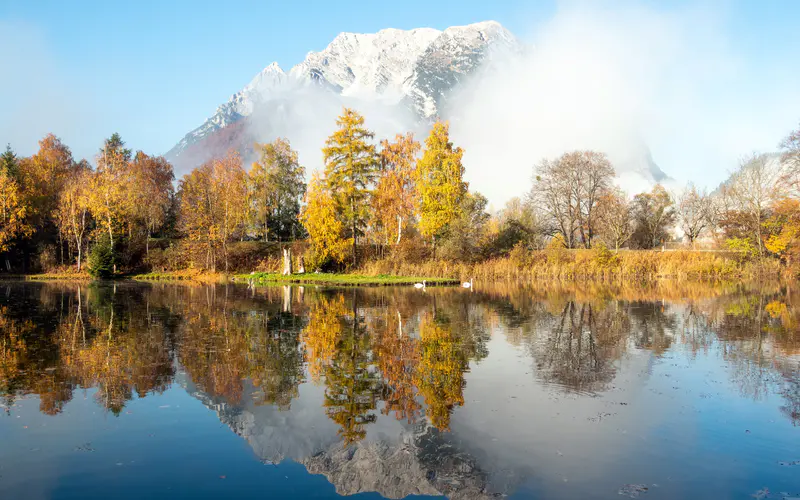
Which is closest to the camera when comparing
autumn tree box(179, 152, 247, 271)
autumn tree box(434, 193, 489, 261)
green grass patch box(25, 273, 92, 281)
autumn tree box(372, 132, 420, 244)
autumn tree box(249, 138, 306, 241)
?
autumn tree box(434, 193, 489, 261)

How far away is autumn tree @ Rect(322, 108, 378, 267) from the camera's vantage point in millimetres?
45906

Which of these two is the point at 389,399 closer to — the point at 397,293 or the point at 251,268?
the point at 397,293

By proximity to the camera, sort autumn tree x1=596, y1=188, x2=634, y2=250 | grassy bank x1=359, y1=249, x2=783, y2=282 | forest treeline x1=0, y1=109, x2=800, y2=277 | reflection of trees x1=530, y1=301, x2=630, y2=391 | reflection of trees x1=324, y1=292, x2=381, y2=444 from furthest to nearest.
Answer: autumn tree x1=596, y1=188, x2=634, y2=250, forest treeline x1=0, y1=109, x2=800, y2=277, grassy bank x1=359, y1=249, x2=783, y2=282, reflection of trees x1=530, y1=301, x2=630, y2=391, reflection of trees x1=324, y1=292, x2=381, y2=444

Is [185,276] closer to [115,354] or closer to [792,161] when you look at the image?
[115,354]

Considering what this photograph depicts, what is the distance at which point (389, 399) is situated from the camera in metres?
10.0

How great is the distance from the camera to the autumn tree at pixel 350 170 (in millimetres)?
45906

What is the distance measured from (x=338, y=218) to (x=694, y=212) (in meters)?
47.9

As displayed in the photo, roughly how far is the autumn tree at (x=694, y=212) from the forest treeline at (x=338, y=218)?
8211mm

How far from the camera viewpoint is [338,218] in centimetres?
4606

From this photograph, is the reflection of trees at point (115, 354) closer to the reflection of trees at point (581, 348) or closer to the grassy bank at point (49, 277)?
the reflection of trees at point (581, 348)

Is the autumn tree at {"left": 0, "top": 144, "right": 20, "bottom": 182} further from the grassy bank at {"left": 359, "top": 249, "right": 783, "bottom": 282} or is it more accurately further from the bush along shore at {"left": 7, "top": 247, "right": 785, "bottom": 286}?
the grassy bank at {"left": 359, "top": 249, "right": 783, "bottom": 282}

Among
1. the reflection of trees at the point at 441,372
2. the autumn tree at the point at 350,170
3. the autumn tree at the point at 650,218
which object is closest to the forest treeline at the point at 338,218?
the autumn tree at the point at 350,170

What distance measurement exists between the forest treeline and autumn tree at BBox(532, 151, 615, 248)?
448 millimetres

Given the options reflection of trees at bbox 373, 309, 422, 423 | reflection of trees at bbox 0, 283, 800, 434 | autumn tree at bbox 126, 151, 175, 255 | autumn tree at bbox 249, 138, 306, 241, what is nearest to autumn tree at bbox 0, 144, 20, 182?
autumn tree at bbox 126, 151, 175, 255
